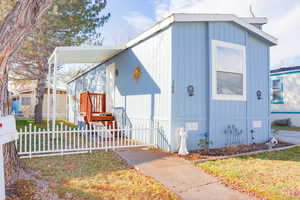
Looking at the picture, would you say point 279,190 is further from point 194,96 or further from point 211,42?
point 211,42

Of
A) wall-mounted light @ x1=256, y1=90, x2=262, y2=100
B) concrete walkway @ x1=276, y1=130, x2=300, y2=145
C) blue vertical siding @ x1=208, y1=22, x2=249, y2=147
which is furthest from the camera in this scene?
concrete walkway @ x1=276, y1=130, x2=300, y2=145

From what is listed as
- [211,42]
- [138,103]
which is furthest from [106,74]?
[211,42]

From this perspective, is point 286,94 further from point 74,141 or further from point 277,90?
point 74,141

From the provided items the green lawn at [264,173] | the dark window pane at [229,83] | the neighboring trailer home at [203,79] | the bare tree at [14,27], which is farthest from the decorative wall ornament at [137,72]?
the bare tree at [14,27]

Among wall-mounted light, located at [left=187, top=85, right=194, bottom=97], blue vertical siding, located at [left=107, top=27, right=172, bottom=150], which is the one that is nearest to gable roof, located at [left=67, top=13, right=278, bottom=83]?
blue vertical siding, located at [left=107, top=27, right=172, bottom=150]

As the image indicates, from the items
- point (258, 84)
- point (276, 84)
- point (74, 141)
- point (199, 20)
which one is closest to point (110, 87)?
point (74, 141)

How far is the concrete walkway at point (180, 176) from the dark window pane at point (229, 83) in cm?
263

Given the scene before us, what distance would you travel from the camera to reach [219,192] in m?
3.32

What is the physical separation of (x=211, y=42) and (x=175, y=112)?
232cm

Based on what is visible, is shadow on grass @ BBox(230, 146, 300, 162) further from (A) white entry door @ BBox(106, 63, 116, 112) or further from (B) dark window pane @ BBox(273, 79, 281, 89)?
(B) dark window pane @ BBox(273, 79, 281, 89)

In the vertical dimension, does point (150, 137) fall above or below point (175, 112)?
below

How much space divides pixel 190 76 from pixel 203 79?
45 centimetres

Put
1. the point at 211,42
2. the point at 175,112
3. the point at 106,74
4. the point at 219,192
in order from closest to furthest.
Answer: the point at 219,192 < the point at 175,112 < the point at 211,42 < the point at 106,74

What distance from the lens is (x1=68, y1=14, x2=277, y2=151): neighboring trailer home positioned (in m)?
5.74
